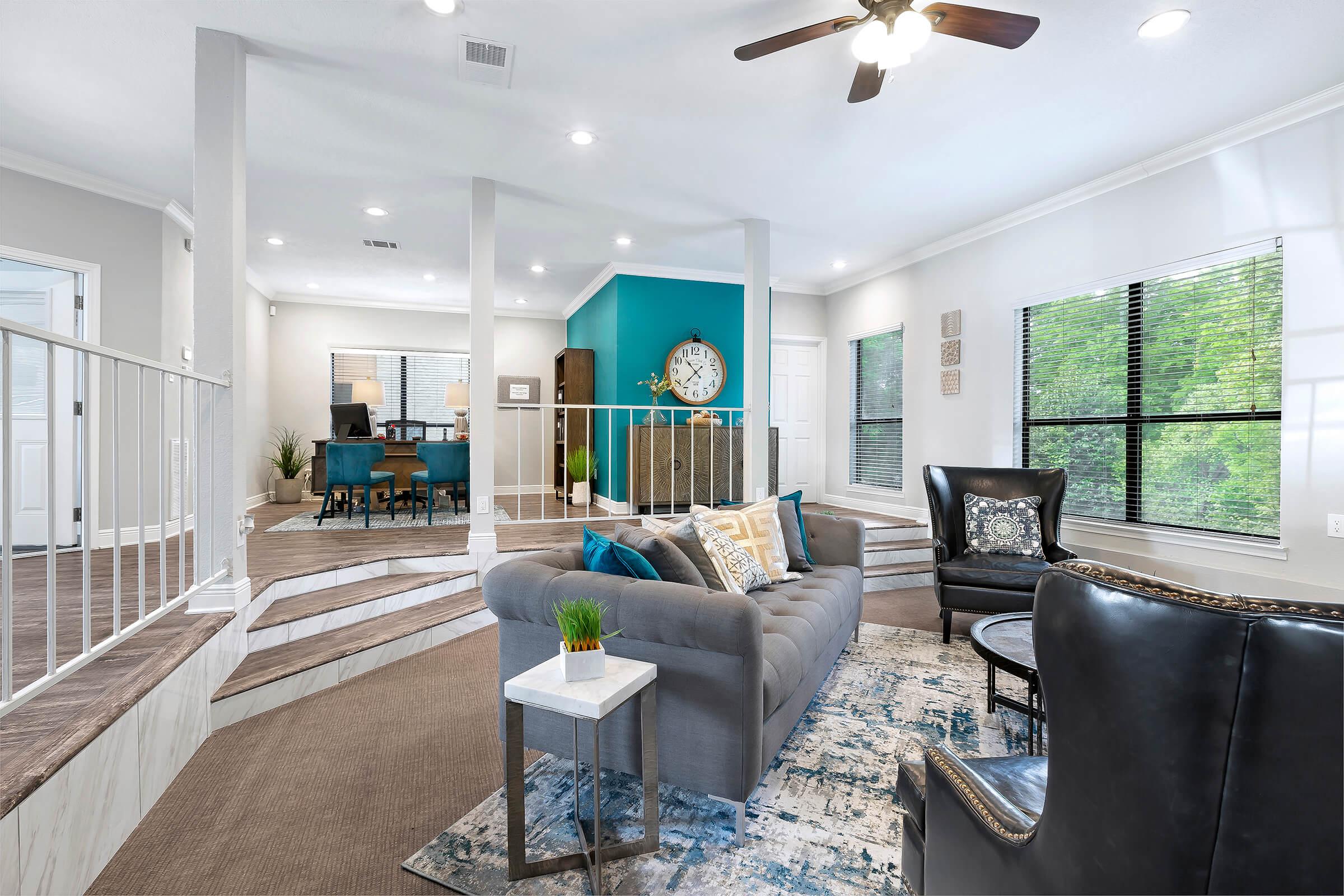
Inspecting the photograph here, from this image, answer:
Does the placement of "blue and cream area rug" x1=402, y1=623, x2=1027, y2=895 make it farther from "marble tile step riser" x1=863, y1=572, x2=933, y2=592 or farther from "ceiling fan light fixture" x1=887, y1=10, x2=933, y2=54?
"ceiling fan light fixture" x1=887, y1=10, x2=933, y2=54

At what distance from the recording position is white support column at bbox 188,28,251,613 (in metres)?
2.55

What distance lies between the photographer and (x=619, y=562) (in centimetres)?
206

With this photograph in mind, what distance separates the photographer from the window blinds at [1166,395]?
346cm

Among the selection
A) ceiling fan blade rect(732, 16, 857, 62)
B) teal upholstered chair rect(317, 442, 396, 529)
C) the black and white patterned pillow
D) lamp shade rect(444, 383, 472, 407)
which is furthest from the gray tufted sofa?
lamp shade rect(444, 383, 472, 407)

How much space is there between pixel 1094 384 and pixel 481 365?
14.1 feet

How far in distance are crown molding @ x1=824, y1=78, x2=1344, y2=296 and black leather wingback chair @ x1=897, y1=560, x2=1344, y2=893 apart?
4058 mm

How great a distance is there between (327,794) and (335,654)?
0.99 m

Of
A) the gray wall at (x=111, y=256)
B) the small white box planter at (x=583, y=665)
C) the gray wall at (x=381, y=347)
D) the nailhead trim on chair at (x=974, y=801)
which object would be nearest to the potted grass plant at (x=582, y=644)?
the small white box planter at (x=583, y=665)

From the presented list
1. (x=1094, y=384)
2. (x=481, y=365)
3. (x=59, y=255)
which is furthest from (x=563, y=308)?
(x=1094, y=384)

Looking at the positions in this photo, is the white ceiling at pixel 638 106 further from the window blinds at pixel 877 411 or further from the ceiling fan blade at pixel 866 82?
the window blinds at pixel 877 411

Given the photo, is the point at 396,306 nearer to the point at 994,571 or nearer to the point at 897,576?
the point at 897,576

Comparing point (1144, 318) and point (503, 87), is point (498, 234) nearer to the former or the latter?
point (503, 87)

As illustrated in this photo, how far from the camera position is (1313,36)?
105 inches

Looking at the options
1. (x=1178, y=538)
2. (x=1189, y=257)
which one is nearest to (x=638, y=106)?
(x=1189, y=257)
